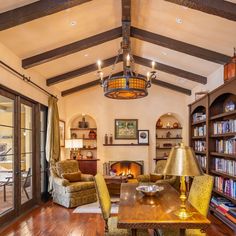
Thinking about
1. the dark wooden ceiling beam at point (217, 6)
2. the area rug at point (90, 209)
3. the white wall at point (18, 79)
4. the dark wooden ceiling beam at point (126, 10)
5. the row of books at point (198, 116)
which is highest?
the dark wooden ceiling beam at point (126, 10)

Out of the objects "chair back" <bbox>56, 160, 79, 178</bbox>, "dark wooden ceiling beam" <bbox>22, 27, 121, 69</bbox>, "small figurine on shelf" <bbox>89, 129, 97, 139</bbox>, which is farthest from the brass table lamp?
"small figurine on shelf" <bbox>89, 129, 97, 139</bbox>

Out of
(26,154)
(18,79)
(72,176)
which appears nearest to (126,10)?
(18,79)

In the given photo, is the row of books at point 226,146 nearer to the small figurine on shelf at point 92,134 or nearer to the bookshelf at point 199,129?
the bookshelf at point 199,129

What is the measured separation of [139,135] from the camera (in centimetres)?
918

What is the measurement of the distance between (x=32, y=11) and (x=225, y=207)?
4.53 metres

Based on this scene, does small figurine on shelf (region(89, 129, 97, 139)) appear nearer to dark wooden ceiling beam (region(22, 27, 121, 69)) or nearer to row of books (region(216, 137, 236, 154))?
dark wooden ceiling beam (region(22, 27, 121, 69))

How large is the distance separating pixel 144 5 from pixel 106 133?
5.39 metres

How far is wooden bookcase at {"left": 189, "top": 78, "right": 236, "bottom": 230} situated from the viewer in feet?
15.9

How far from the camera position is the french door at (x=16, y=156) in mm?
4688

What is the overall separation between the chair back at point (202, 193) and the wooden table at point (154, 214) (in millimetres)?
161

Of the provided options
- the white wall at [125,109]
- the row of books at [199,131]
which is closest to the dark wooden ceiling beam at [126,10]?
the row of books at [199,131]

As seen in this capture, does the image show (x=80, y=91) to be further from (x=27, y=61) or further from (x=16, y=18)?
(x=16, y=18)

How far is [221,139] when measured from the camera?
222 inches

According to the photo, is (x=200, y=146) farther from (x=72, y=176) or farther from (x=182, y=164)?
(x=182, y=164)
